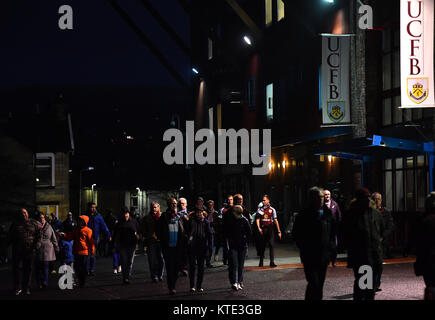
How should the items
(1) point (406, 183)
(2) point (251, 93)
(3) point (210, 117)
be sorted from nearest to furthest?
(1) point (406, 183) < (2) point (251, 93) < (3) point (210, 117)

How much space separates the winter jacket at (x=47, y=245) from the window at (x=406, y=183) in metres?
10.9

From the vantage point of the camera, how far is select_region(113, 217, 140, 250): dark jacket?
52.1 ft

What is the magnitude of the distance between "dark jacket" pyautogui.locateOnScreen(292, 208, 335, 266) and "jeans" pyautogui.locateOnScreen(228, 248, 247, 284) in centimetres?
388

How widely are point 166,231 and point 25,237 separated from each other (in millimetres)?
2996

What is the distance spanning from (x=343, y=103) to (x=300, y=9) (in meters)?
6.50

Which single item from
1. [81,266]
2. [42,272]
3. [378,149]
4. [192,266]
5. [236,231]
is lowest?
[42,272]

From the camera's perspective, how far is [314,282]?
930 cm

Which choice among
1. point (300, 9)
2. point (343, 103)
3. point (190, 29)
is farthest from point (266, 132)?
point (190, 29)

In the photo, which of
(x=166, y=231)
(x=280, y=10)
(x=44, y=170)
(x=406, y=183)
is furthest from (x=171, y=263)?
(x=44, y=170)

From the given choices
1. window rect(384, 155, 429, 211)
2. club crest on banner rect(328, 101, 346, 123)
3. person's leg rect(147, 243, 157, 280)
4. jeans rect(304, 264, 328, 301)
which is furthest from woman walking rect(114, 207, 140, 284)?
club crest on banner rect(328, 101, 346, 123)

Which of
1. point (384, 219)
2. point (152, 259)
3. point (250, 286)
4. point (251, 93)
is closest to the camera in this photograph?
point (384, 219)

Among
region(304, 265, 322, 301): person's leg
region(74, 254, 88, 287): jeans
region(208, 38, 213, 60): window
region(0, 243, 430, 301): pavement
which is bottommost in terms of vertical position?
region(0, 243, 430, 301): pavement

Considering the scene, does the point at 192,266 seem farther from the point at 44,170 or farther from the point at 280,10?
the point at 44,170

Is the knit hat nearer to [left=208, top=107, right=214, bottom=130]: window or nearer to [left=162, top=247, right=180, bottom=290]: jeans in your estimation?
[left=162, top=247, right=180, bottom=290]: jeans
